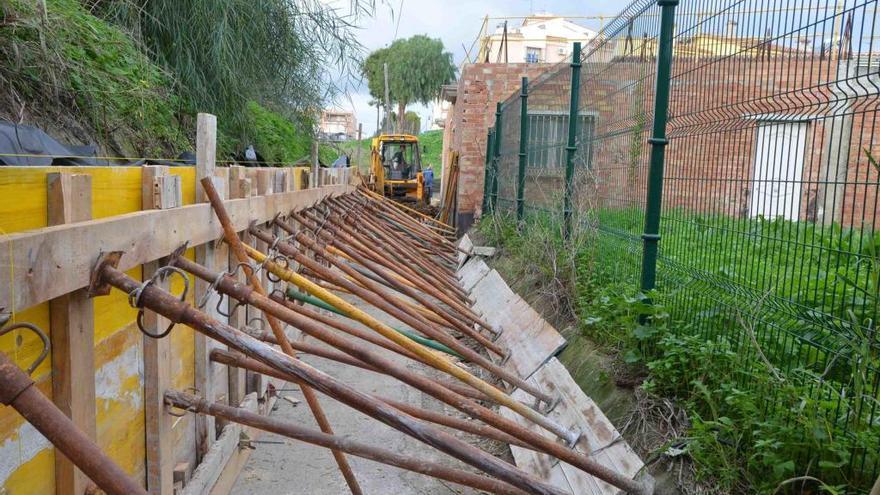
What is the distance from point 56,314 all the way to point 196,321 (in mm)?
399

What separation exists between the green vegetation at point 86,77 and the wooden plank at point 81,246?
207 cm

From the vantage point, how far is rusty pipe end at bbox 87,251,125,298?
218cm

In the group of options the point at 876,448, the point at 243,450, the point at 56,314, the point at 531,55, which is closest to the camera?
the point at 56,314

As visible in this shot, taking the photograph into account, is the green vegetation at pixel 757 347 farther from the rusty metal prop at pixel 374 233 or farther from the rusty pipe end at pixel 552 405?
the rusty metal prop at pixel 374 233

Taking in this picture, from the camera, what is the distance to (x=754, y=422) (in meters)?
2.77

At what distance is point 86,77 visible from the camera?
5445mm

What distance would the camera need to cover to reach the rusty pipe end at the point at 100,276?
218cm

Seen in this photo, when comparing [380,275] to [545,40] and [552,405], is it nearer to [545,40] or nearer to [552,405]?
[552,405]

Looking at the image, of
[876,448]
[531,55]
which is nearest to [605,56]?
[876,448]

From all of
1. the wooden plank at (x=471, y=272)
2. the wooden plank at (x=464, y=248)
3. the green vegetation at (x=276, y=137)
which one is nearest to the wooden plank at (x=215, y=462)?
the wooden plank at (x=471, y=272)

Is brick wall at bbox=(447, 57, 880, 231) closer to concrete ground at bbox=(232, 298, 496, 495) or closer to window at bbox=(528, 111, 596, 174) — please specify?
window at bbox=(528, 111, 596, 174)

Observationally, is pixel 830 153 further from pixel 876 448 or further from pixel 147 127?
pixel 147 127

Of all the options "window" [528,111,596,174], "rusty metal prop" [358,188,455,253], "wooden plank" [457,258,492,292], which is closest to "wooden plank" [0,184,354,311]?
"window" [528,111,596,174]

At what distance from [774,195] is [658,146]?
1.12 metres
